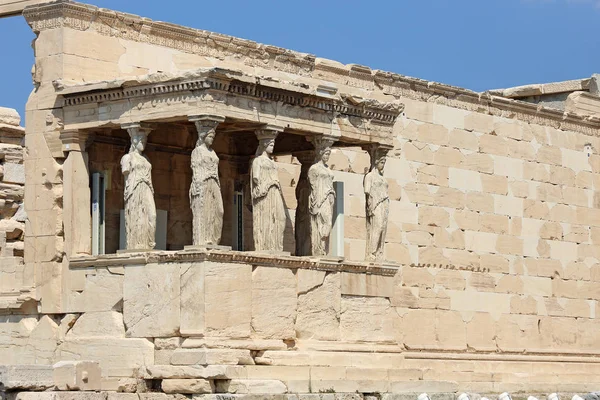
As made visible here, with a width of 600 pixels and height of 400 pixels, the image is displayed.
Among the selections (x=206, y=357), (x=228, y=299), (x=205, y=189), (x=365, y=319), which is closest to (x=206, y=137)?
(x=205, y=189)

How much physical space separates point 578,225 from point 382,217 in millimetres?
7684

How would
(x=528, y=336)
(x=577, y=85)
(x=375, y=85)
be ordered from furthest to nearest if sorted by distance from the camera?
1. (x=577, y=85)
2. (x=528, y=336)
3. (x=375, y=85)

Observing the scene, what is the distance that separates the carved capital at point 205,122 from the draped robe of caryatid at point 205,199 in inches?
7.5

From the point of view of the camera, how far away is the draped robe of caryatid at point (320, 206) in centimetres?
1986

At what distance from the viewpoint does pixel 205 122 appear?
18328 mm

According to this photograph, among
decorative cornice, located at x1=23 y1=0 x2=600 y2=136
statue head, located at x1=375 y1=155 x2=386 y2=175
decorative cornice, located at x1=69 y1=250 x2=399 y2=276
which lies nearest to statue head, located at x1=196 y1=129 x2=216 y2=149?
decorative cornice, located at x1=69 y1=250 x2=399 y2=276

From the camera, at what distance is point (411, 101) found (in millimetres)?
24172

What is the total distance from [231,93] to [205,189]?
113 cm

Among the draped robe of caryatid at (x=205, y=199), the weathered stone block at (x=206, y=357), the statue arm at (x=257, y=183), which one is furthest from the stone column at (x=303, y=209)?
the weathered stone block at (x=206, y=357)

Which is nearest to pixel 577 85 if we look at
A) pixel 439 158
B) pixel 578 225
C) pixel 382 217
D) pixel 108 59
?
pixel 578 225

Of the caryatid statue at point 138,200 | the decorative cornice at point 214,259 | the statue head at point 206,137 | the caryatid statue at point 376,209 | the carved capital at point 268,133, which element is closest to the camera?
the decorative cornice at point 214,259

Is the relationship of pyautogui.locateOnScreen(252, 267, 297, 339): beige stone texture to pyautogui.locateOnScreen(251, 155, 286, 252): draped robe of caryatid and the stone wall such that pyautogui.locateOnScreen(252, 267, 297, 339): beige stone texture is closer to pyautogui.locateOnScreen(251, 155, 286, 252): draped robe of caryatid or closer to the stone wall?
pyautogui.locateOnScreen(251, 155, 286, 252): draped robe of caryatid

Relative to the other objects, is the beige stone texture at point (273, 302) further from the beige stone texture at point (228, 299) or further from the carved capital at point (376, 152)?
the carved capital at point (376, 152)

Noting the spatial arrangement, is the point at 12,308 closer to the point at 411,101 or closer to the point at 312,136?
the point at 312,136
